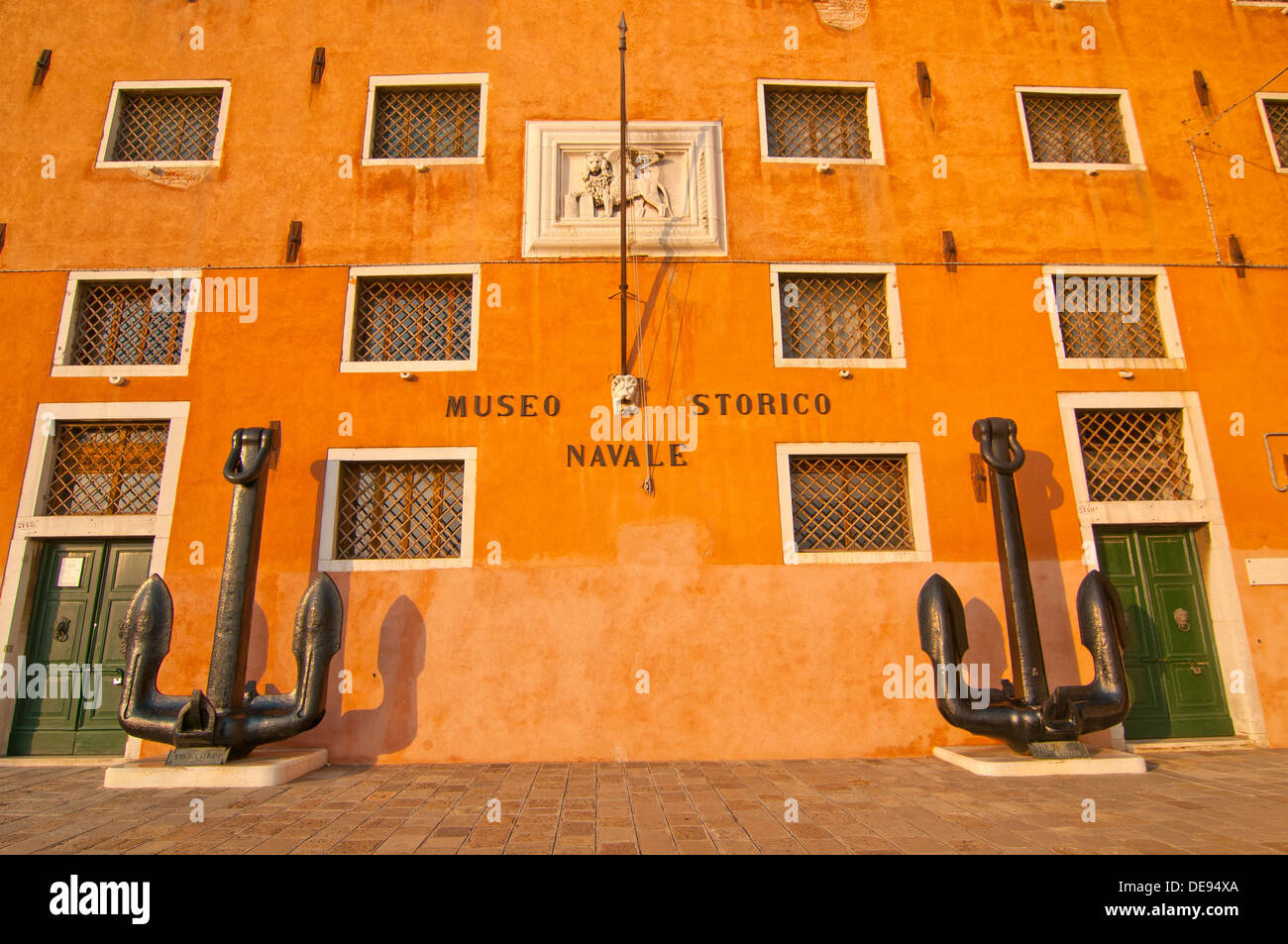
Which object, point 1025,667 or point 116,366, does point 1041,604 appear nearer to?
point 1025,667

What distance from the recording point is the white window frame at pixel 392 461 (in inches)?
260

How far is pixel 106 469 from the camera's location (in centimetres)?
699

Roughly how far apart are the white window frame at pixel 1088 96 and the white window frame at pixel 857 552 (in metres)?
3.97

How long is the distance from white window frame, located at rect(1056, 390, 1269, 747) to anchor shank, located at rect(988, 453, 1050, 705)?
1394mm

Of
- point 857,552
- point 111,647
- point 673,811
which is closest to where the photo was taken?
point 673,811

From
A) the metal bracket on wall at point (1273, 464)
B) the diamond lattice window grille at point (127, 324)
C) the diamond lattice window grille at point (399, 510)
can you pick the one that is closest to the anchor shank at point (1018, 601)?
the metal bracket on wall at point (1273, 464)

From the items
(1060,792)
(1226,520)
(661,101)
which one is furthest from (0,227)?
(1226,520)

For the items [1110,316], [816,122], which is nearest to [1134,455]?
[1110,316]

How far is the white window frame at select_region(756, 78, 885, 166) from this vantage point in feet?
25.5

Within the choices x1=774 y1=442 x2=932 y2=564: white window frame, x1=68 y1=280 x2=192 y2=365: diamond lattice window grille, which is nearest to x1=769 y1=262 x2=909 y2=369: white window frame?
x1=774 y1=442 x2=932 y2=564: white window frame

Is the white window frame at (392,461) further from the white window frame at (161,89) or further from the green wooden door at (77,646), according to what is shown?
the white window frame at (161,89)

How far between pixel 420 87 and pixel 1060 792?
9.48 metres

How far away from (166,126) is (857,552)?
929cm

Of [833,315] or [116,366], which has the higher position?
[833,315]
